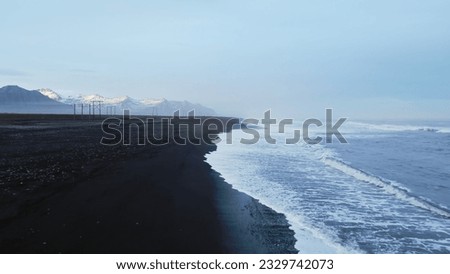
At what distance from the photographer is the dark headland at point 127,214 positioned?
6480 millimetres

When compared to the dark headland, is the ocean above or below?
below

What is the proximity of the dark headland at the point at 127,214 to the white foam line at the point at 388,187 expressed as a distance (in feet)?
16.6

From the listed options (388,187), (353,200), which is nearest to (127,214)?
(353,200)

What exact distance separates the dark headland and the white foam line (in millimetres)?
5074

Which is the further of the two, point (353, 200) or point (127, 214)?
point (353, 200)

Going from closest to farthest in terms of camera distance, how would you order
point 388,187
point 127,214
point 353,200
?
point 127,214
point 353,200
point 388,187

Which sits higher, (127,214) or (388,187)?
(127,214)

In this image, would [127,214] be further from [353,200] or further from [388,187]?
→ [388,187]

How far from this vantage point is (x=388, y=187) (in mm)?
13422

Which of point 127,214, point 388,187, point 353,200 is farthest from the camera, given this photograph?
point 388,187

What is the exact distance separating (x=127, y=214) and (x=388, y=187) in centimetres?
1010

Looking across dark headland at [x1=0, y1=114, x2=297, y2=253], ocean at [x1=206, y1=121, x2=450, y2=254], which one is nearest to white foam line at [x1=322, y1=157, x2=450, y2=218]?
ocean at [x1=206, y1=121, x2=450, y2=254]

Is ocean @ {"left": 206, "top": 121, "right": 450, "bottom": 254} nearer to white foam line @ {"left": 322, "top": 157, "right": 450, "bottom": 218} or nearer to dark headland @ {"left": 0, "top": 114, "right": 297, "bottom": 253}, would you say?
white foam line @ {"left": 322, "top": 157, "right": 450, "bottom": 218}

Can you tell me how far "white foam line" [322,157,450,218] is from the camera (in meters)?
10.5
